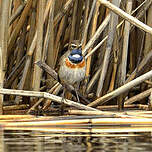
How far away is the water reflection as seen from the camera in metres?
5.70

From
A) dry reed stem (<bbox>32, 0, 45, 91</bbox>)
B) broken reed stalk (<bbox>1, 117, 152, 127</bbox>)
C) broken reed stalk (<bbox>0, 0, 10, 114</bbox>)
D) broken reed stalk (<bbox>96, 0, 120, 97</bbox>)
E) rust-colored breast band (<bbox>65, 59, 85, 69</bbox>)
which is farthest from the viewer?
rust-colored breast band (<bbox>65, 59, 85, 69</bbox>)

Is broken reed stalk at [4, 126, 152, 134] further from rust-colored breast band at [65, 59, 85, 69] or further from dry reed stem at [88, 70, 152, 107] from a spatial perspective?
rust-colored breast band at [65, 59, 85, 69]

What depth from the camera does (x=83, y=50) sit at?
9.57 metres

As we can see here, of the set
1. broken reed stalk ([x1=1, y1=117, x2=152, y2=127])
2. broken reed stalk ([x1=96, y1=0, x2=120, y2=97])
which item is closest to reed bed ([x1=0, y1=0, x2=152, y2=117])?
broken reed stalk ([x1=96, y1=0, x2=120, y2=97])

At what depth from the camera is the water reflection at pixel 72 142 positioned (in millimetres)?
5705

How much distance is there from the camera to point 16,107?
8883 millimetres

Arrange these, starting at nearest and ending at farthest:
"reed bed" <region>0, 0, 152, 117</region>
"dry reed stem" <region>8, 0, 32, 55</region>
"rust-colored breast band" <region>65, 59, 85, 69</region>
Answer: "reed bed" <region>0, 0, 152, 117</region> < "dry reed stem" <region>8, 0, 32, 55</region> < "rust-colored breast band" <region>65, 59, 85, 69</region>

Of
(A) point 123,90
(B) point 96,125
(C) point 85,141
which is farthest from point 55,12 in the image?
(C) point 85,141

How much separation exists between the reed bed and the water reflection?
5.94 ft

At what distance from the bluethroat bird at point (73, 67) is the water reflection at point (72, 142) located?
2.72m

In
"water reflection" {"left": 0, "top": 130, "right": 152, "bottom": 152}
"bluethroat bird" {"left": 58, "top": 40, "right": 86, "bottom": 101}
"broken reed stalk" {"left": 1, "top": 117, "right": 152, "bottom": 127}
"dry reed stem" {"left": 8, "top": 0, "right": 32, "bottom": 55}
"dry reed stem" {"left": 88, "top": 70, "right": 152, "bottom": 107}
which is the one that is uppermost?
"dry reed stem" {"left": 8, "top": 0, "right": 32, "bottom": 55}

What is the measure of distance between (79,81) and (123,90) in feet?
4.71

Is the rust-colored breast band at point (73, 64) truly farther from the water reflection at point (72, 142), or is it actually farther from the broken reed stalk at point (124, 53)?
the water reflection at point (72, 142)

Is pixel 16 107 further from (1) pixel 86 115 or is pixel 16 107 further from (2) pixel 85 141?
(2) pixel 85 141
